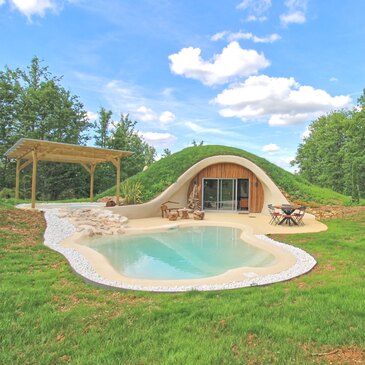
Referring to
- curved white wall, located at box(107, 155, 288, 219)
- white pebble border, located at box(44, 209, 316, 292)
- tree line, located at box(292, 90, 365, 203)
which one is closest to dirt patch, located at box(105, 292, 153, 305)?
white pebble border, located at box(44, 209, 316, 292)

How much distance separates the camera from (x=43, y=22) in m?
9.87

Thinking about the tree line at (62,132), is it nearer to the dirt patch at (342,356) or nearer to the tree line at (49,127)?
the tree line at (49,127)

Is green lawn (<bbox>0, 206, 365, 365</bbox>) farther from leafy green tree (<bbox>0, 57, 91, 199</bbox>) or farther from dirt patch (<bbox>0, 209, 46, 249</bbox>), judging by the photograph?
leafy green tree (<bbox>0, 57, 91, 199</bbox>)

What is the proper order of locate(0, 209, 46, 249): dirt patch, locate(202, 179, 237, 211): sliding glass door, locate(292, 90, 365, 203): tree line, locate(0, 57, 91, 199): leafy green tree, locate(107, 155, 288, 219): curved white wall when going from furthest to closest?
locate(292, 90, 365, 203): tree line < locate(0, 57, 91, 199): leafy green tree < locate(202, 179, 237, 211): sliding glass door < locate(107, 155, 288, 219): curved white wall < locate(0, 209, 46, 249): dirt patch

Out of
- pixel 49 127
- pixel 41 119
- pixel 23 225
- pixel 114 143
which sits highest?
pixel 41 119

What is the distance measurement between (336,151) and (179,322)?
33.6 m

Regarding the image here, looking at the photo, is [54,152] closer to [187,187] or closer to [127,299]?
[187,187]

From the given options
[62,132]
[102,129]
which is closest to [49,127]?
[62,132]

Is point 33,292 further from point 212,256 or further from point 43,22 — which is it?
point 43,22

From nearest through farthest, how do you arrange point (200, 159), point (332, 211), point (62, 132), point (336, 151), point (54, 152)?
point (54, 152) → point (332, 211) → point (200, 159) → point (62, 132) → point (336, 151)

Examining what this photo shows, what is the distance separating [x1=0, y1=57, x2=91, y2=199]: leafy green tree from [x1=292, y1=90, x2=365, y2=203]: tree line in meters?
23.1

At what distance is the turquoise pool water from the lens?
18.4ft

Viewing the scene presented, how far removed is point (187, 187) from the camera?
16703mm

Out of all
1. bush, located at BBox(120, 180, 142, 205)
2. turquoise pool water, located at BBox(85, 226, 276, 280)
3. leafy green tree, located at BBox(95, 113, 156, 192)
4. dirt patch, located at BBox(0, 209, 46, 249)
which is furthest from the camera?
leafy green tree, located at BBox(95, 113, 156, 192)
